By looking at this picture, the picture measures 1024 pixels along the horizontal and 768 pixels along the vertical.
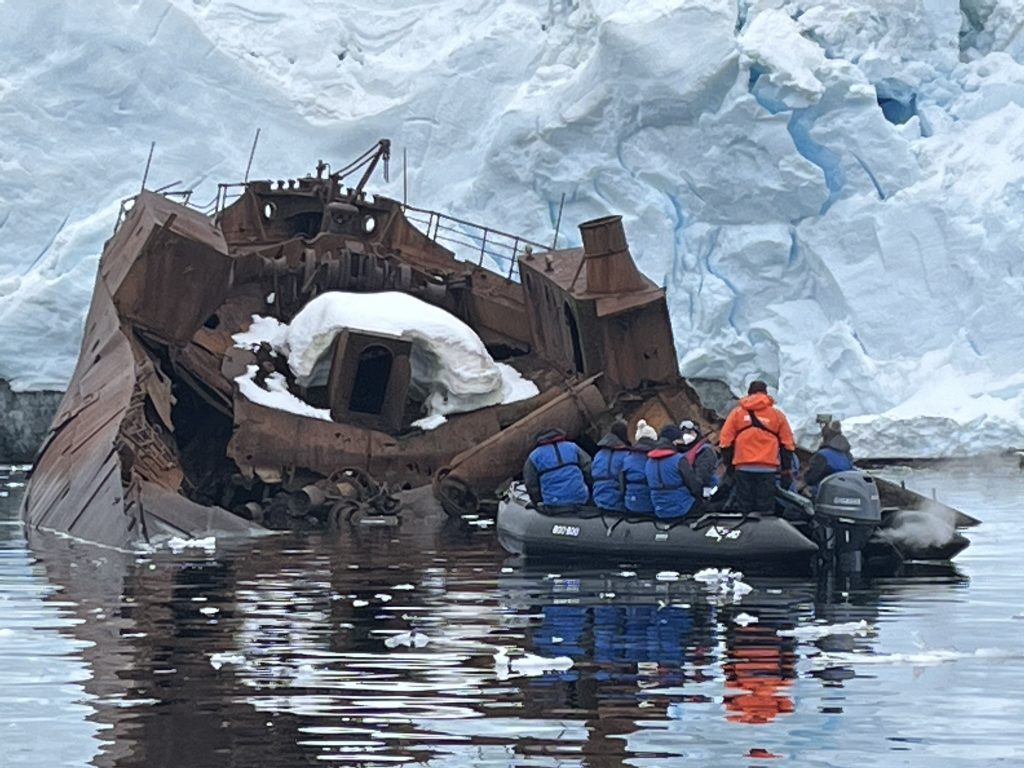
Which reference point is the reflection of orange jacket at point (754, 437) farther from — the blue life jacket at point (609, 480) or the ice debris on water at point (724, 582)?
the blue life jacket at point (609, 480)

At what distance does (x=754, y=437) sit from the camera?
11.7 metres

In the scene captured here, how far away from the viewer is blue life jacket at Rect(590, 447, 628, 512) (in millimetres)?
12328

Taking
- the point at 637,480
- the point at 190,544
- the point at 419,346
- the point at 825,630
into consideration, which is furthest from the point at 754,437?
the point at 419,346

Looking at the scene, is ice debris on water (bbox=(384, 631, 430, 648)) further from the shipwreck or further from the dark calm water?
the shipwreck

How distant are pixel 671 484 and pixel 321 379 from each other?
6.37 m

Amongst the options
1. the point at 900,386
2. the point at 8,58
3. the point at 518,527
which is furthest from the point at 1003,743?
the point at 8,58

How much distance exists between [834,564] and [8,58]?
Result: 73.0ft

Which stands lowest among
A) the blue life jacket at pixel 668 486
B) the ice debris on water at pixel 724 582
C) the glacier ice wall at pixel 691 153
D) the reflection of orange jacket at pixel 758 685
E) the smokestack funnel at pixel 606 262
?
the reflection of orange jacket at pixel 758 685

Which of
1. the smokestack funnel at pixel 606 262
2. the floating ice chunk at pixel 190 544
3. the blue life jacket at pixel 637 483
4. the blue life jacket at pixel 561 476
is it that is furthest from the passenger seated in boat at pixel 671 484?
the smokestack funnel at pixel 606 262

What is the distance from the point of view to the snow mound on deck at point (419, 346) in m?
17.4

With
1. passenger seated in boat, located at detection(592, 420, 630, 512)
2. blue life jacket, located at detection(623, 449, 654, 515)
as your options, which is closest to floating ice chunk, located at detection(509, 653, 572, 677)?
blue life jacket, located at detection(623, 449, 654, 515)

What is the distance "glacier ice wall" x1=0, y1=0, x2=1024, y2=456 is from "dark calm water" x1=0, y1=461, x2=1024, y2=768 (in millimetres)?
14625

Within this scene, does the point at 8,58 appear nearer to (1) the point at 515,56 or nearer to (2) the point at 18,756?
(1) the point at 515,56

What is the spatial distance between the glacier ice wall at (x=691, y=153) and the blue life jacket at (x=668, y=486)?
44.7ft
